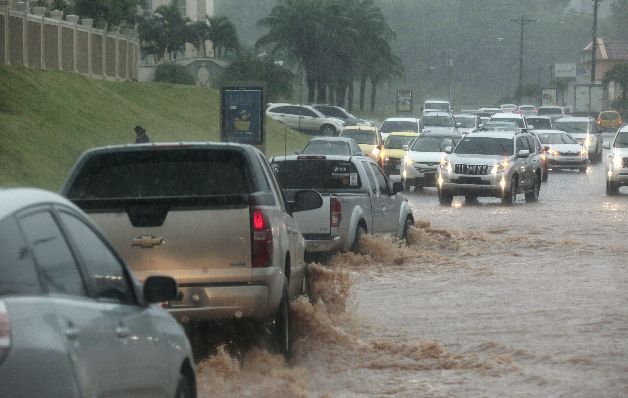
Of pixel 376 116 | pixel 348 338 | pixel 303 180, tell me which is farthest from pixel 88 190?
pixel 376 116

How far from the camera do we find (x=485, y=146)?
35.1m

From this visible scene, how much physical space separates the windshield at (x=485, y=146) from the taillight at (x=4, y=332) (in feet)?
100

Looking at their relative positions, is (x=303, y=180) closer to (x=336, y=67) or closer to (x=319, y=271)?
(x=319, y=271)

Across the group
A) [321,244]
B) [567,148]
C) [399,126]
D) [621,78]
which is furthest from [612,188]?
[621,78]

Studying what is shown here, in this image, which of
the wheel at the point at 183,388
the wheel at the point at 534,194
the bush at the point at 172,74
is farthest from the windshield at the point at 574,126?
the wheel at the point at 183,388

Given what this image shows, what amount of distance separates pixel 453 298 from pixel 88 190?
664cm

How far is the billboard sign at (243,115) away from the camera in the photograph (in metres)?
31.7

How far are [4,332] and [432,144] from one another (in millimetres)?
35838

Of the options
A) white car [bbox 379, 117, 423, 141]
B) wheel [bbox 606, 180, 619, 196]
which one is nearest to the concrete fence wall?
white car [bbox 379, 117, 423, 141]


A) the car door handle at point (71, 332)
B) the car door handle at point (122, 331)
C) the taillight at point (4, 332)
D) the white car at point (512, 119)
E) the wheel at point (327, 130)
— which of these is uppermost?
the taillight at point (4, 332)

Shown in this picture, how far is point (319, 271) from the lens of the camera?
14.6 metres

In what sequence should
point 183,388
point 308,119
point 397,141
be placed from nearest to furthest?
point 183,388 → point 397,141 → point 308,119

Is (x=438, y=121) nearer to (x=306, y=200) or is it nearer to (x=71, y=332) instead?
(x=306, y=200)

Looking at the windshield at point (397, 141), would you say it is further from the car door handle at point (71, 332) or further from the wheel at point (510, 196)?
the car door handle at point (71, 332)
